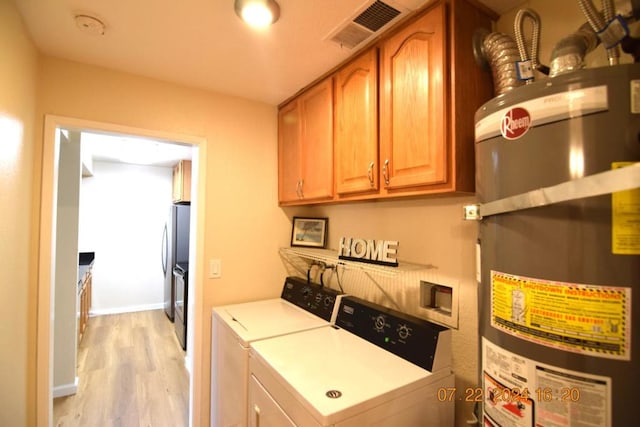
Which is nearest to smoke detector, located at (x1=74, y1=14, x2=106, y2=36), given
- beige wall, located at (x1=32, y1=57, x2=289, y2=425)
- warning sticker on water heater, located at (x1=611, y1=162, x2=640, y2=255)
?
beige wall, located at (x1=32, y1=57, x2=289, y2=425)

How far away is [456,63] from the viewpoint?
1.11m

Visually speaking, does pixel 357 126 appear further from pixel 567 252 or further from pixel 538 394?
pixel 538 394

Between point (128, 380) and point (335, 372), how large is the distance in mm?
2762

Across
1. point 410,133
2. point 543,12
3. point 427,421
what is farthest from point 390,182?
point 427,421

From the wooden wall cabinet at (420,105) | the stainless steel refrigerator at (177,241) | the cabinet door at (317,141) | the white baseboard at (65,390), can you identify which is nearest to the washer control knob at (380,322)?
the wooden wall cabinet at (420,105)

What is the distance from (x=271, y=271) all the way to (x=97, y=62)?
164cm

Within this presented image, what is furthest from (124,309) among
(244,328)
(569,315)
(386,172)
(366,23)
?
(569,315)

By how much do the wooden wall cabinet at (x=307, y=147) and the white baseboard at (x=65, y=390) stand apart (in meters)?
2.51

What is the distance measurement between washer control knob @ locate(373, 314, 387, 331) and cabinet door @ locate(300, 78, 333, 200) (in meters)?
0.69

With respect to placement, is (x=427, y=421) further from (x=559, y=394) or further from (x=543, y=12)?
(x=543, y=12)

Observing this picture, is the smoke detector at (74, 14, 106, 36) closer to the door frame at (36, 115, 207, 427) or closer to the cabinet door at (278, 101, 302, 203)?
the door frame at (36, 115, 207, 427)

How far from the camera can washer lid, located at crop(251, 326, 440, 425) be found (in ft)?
3.21

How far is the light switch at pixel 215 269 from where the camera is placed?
204cm
